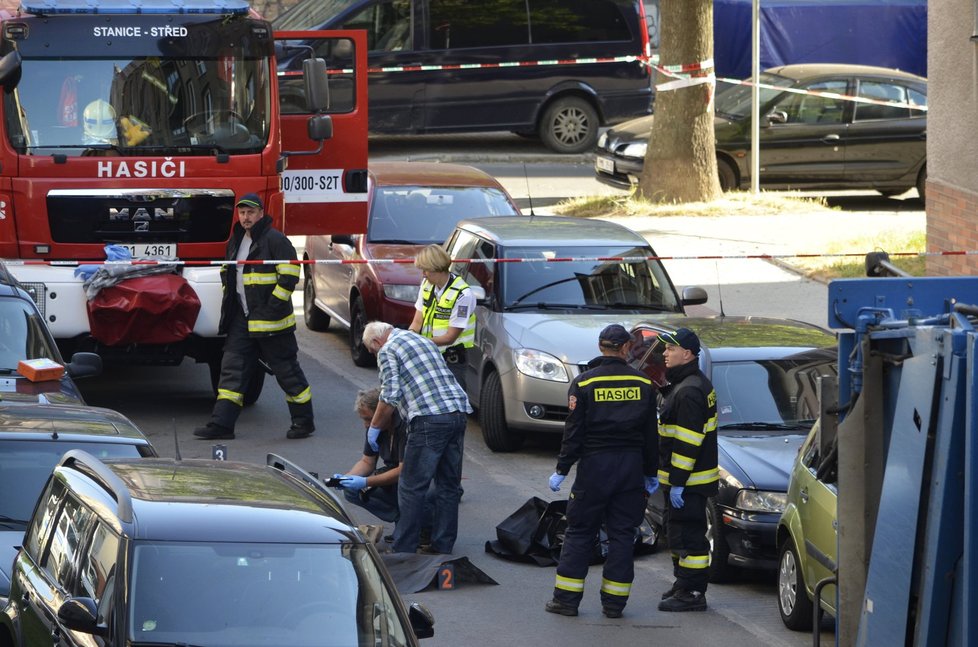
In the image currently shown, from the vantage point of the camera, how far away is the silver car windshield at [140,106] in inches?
499

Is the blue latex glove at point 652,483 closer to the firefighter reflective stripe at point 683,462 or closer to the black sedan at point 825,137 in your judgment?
the firefighter reflective stripe at point 683,462

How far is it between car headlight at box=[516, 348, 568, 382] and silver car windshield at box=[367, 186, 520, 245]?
12.2 feet

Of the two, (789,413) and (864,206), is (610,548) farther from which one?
(864,206)

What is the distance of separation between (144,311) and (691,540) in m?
5.13

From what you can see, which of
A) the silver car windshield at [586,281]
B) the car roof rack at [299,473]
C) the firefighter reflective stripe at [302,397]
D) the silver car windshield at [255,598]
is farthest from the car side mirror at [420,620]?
the silver car windshield at [586,281]

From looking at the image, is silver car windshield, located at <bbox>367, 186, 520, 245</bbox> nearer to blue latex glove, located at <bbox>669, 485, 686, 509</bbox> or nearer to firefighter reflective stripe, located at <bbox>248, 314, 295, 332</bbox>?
firefighter reflective stripe, located at <bbox>248, 314, 295, 332</bbox>

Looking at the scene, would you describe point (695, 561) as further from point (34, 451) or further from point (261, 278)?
point (261, 278)

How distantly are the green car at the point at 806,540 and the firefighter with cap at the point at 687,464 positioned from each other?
1.47 feet

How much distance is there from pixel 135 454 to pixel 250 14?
6.27 m

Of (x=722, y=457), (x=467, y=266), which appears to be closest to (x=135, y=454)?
(x=722, y=457)

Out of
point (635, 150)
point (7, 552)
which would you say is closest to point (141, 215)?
point (7, 552)

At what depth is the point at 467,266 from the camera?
13539mm

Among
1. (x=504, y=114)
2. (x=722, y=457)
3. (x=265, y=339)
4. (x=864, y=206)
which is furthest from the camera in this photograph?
(x=504, y=114)

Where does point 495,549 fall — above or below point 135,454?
below
